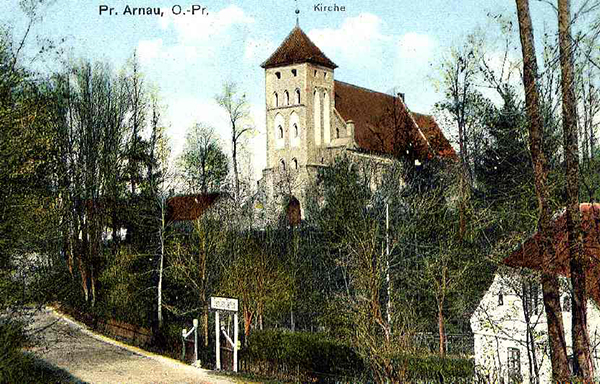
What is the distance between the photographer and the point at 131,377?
19.4 metres

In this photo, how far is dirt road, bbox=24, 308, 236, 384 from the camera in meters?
19.0

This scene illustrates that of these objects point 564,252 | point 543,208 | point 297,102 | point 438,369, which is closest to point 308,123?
point 297,102

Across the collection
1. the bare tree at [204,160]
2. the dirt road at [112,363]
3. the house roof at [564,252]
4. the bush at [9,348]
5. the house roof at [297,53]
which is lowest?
the dirt road at [112,363]

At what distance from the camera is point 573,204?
10797 millimetres

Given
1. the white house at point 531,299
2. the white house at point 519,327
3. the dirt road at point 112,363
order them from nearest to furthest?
the white house at point 531,299, the white house at point 519,327, the dirt road at point 112,363

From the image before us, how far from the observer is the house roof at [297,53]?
57.9 metres

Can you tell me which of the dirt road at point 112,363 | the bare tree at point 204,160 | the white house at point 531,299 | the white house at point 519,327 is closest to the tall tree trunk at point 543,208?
the white house at point 531,299

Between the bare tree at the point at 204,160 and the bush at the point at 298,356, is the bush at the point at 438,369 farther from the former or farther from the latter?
the bare tree at the point at 204,160

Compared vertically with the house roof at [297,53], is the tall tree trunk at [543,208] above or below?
A: below

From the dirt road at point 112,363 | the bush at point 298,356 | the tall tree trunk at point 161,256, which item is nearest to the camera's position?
the dirt road at point 112,363

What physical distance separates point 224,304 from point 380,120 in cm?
4370

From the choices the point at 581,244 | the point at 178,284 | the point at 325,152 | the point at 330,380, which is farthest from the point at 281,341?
the point at 325,152

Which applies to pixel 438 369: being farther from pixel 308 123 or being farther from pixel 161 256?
pixel 308 123

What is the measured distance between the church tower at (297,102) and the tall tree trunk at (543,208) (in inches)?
1825
